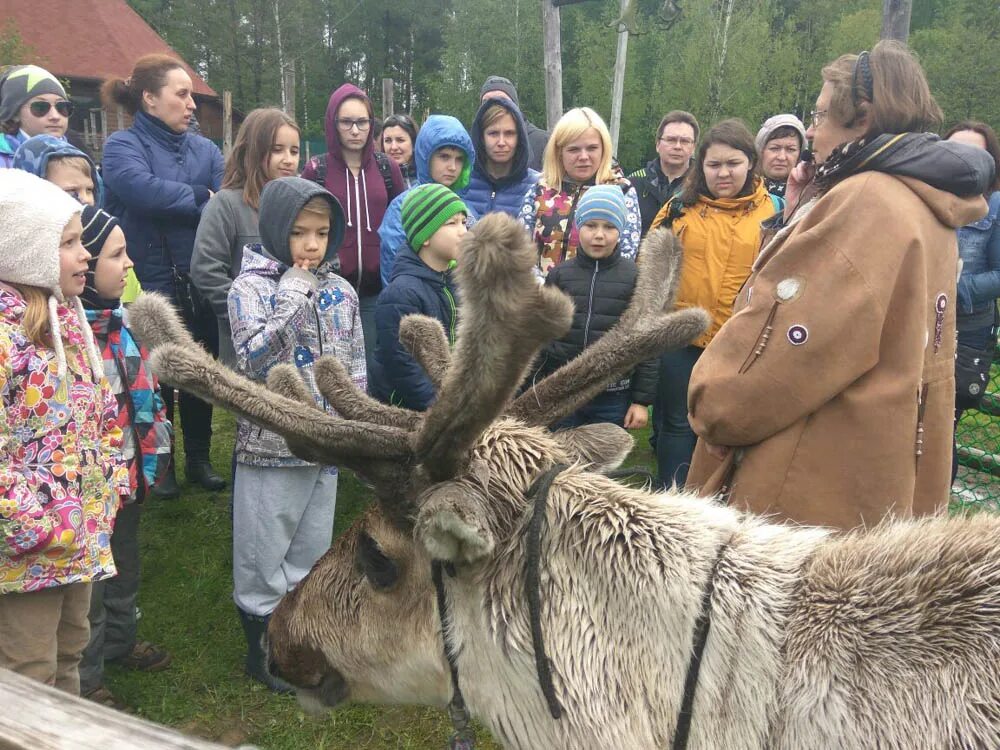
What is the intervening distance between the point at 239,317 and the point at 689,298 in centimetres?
274

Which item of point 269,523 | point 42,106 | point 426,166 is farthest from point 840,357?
point 42,106

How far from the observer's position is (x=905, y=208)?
2395mm

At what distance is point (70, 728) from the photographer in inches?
54.6

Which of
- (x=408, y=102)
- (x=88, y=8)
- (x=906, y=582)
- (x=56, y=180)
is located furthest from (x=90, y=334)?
(x=408, y=102)

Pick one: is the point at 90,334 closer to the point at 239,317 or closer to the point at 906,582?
the point at 239,317

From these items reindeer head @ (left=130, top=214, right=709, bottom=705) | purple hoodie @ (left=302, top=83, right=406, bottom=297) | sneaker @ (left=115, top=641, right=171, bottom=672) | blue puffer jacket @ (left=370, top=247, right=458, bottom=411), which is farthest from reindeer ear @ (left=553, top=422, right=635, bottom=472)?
purple hoodie @ (left=302, top=83, right=406, bottom=297)

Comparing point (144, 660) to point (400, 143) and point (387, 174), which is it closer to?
point (387, 174)

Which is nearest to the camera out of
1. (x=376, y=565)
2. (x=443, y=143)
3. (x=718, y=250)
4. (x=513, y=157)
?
(x=376, y=565)

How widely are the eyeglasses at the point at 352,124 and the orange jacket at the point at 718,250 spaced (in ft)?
7.64

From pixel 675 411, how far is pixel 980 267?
2.50 meters

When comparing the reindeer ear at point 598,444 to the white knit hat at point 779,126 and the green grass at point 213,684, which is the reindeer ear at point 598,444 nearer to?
the green grass at point 213,684

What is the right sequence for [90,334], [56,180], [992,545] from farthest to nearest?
1. [56,180]
2. [90,334]
3. [992,545]

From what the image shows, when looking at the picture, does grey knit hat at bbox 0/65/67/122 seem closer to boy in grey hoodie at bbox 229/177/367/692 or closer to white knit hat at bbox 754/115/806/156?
boy in grey hoodie at bbox 229/177/367/692

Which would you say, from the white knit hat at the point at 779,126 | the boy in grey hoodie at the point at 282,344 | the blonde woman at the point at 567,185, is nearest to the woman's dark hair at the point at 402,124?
the blonde woman at the point at 567,185
